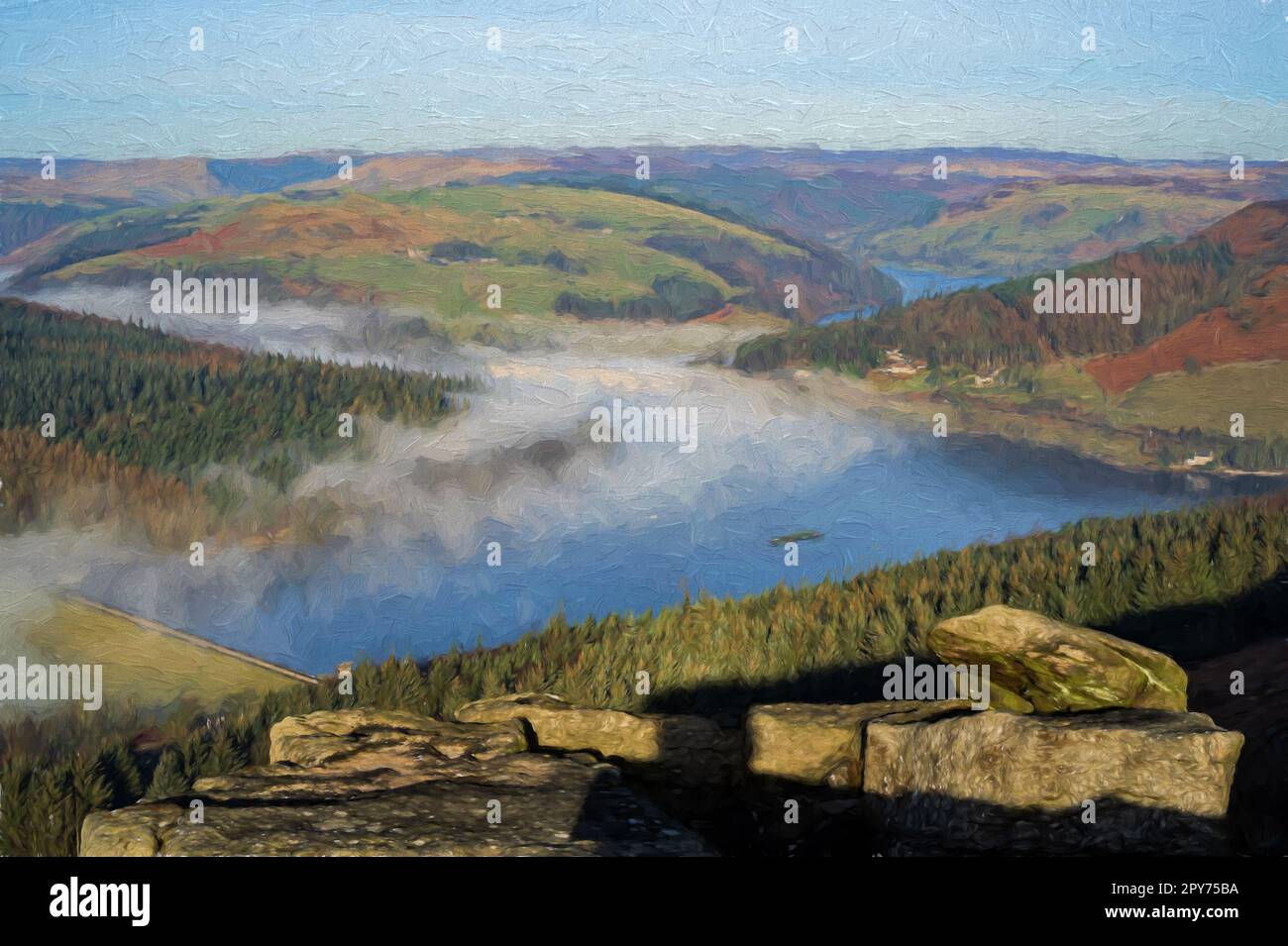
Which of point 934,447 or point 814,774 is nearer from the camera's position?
point 814,774

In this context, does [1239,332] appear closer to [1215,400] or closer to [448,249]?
[1215,400]

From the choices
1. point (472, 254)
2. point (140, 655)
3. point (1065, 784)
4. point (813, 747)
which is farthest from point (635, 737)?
point (472, 254)

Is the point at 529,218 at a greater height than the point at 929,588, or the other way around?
the point at 529,218

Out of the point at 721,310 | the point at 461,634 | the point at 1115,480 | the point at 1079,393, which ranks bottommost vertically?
the point at 461,634

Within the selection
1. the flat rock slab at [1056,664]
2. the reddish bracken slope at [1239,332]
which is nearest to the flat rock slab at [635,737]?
the flat rock slab at [1056,664]

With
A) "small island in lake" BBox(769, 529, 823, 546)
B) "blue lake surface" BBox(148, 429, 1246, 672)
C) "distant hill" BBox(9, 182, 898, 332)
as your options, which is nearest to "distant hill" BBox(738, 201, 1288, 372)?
"distant hill" BBox(9, 182, 898, 332)
